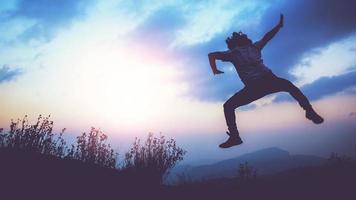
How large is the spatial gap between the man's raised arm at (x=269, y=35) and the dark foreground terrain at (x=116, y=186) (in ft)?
8.83

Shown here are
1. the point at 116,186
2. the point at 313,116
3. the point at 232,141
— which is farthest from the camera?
the point at 232,141

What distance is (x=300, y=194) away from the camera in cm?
470

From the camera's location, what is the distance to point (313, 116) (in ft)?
18.0

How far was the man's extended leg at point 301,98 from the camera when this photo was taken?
5.43m

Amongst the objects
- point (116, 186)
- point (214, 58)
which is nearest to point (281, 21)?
point (214, 58)

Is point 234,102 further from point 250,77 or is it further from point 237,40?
point 237,40

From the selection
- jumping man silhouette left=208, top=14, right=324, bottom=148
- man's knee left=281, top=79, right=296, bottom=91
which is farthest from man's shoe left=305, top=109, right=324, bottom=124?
man's knee left=281, top=79, right=296, bottom=91

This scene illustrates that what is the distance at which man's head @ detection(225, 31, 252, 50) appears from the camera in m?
5.67

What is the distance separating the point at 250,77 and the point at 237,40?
33.7 inches

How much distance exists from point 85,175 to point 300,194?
12.7 feet

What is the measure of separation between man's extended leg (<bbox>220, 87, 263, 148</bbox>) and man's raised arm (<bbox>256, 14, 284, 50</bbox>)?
957 mm

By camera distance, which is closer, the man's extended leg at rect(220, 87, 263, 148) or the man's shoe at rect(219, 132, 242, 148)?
the man's extended leg at rect(220, 87, 263, 148)

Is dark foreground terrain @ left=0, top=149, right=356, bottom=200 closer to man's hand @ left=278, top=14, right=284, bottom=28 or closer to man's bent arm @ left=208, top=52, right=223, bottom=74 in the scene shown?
man's bent arm @ left=208, top=52, right=223, bottom=74

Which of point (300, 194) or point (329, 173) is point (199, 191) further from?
point (329, 173)
